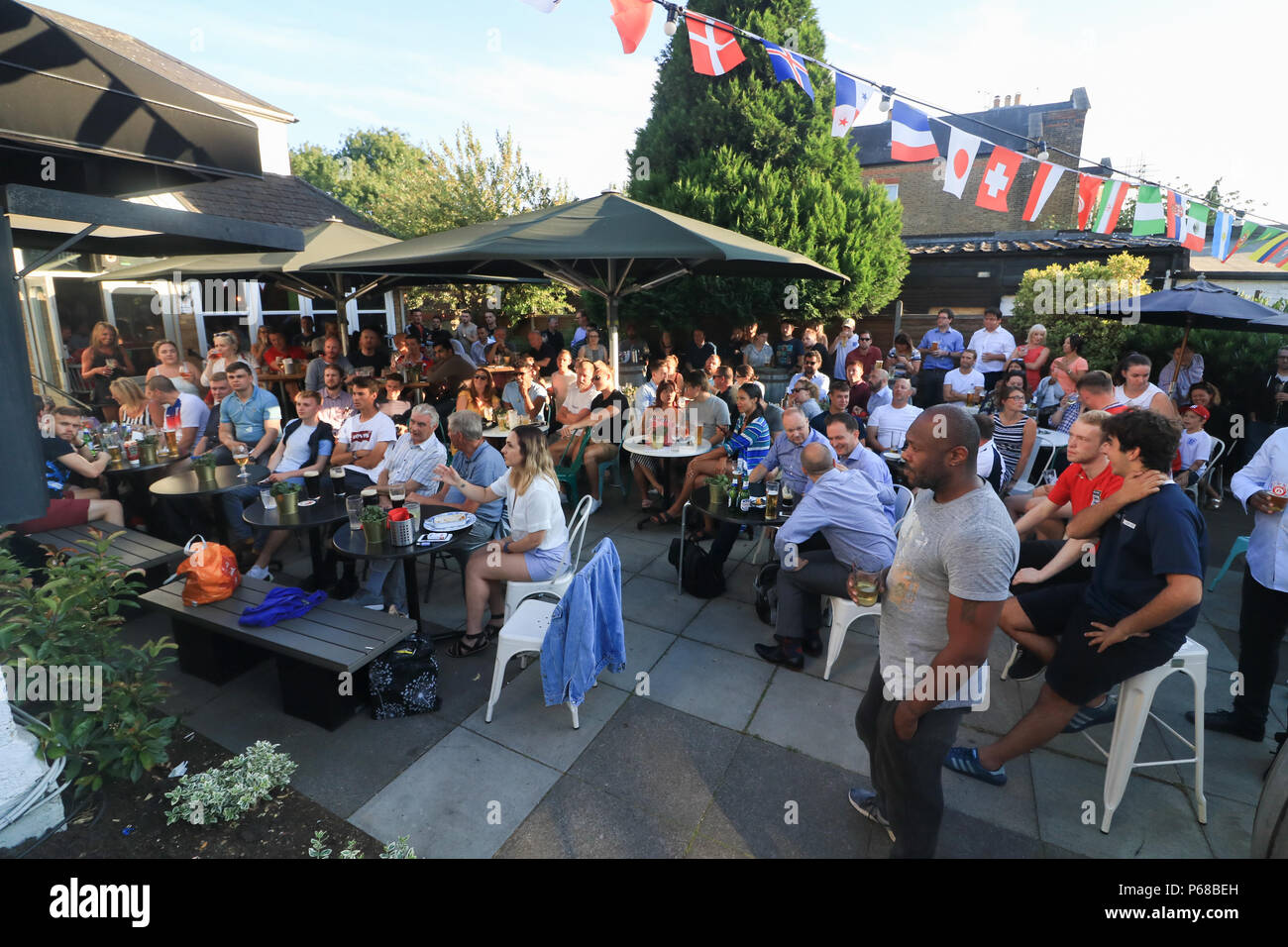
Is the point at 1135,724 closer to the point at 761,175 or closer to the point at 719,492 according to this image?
the point at 719,492

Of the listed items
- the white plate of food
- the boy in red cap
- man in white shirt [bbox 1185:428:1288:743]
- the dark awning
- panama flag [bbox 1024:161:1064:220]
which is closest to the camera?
the dark awning

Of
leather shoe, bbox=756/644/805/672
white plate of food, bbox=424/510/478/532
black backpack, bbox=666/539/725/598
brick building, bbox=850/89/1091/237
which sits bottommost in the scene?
leather shoe, bbox=756/644/805/672

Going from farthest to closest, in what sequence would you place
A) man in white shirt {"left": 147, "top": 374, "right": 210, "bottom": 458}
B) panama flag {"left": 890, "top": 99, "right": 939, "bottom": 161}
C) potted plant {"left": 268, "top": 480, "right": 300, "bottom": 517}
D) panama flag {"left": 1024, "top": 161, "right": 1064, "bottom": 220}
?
panama flag {"left": 1024, "top": 161, "right": 1064, "bottom": 220}
panama flag {"left": 890, "top": 99, "right": 939, "bottom": 161}
man in white shirt {"left": 147, "top": 374, "right": 210, "bottom": 458}
potted plant {"left": 268, "top": 480, "right": 300, "bottom": 517}

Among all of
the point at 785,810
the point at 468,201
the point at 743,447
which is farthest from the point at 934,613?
the point at 468,201

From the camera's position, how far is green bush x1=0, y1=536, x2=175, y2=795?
2.41 m

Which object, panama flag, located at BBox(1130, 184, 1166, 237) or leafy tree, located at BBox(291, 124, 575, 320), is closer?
panama flag, located at BBox(1130, 184, 1166, 237)

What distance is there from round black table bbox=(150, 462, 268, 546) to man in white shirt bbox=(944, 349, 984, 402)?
7.10 meters

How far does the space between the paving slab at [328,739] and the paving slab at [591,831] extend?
755 millimetres

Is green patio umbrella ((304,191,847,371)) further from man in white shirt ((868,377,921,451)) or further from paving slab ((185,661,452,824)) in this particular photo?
paving slab ((185,661,452,824))

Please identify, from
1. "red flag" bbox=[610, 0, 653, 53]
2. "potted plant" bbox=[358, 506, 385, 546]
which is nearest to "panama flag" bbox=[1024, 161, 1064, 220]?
"red flag" bbox=[610, 0, 653, 53]

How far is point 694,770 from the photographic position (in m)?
2.94

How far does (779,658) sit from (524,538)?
67.7 inches

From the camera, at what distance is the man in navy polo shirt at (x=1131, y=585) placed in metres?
2.33
